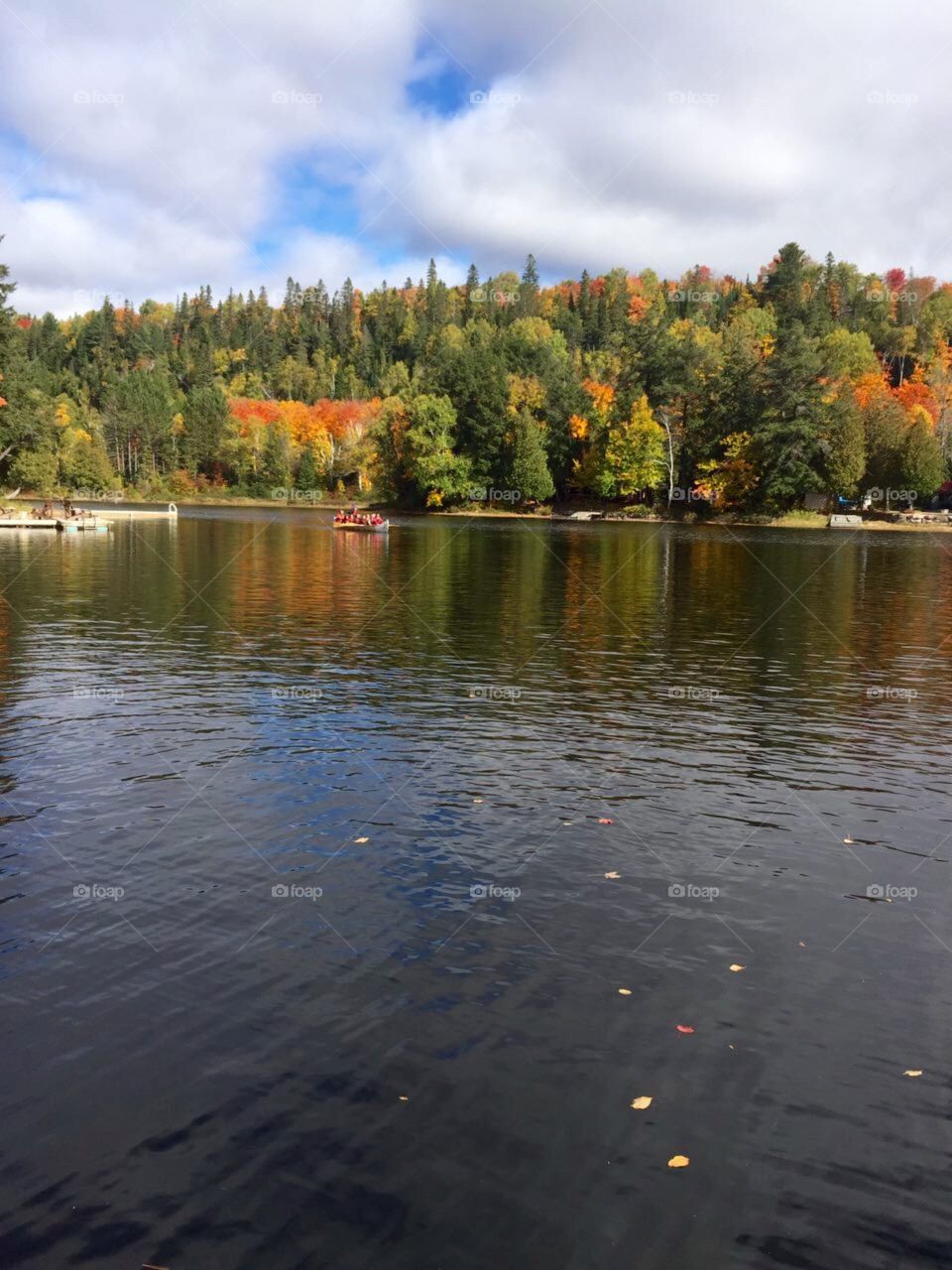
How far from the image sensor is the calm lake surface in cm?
740

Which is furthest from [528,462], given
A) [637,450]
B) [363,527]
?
[363,527]

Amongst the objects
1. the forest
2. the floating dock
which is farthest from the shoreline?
the floating dock

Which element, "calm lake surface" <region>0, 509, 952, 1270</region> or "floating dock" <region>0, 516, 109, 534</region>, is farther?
"floating dock" <region>0, 516, 109, 534</region>

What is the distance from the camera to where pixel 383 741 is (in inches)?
809

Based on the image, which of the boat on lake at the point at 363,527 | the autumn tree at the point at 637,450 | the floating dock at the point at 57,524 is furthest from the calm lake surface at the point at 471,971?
the autumn tree at the point at 637,450

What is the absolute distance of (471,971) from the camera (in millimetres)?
10914

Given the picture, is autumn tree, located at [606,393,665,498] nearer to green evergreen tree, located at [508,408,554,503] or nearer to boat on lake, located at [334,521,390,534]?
green evergreen tree, located at [508,408,554,503]

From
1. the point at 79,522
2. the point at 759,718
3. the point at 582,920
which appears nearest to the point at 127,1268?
the point at 582,920

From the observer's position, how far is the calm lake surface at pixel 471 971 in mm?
7398

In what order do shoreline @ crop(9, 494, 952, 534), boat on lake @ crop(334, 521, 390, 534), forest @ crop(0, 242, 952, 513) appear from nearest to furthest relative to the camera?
1. boat on lake @ crop(334, 521, 390, 534)
2. shoreline @ crop(9, 494, 952, 534)
3. forest @ crop(0, 242, 952, 513)

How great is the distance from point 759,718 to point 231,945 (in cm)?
1579

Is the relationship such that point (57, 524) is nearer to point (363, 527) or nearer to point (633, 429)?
point (363, 527)

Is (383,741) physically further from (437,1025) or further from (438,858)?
(437,1025)

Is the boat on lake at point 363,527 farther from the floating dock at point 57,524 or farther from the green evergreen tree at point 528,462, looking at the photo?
the green evergreen tree at point 528,462
